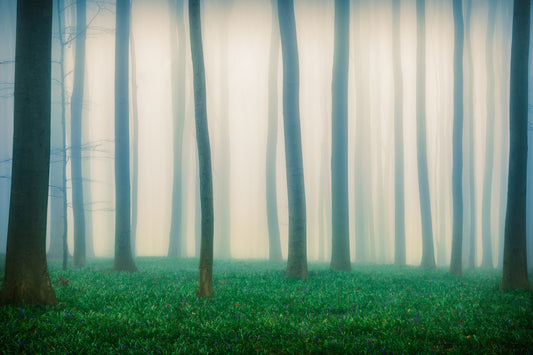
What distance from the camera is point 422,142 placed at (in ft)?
78.9

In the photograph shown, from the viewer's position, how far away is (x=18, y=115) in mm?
8227

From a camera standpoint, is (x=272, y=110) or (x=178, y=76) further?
→ (x=178, y=76)

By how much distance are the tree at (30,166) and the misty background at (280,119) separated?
836 inches

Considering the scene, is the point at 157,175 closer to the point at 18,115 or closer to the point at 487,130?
the point at 18,115

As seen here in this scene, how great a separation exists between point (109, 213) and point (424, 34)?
104 feet

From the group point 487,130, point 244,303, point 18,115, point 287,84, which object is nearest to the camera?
point 18,115

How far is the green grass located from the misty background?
69.4 ft

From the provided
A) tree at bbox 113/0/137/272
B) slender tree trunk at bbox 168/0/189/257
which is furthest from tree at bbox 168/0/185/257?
tree at bbox 113/0/137/272

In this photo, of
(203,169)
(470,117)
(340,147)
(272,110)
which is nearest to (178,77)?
(272,110)

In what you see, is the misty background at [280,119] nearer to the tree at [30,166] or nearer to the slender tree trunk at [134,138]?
the slender tree trunk at [134,138]

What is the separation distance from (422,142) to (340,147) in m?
9.84

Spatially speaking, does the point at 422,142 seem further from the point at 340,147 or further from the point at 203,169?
the point at 203,169

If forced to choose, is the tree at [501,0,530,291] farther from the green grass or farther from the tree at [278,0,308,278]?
the tree at [278,0,308,278]

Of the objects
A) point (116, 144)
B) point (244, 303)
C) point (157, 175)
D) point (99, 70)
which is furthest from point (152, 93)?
point (244, 303)
